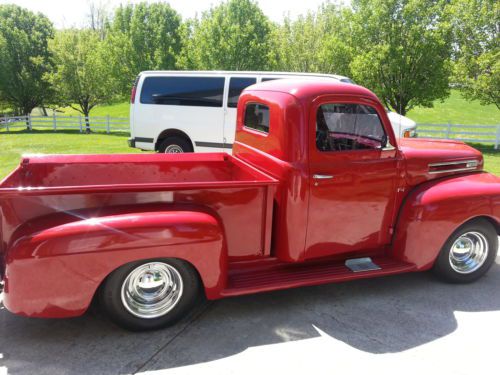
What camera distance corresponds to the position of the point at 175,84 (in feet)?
31.6

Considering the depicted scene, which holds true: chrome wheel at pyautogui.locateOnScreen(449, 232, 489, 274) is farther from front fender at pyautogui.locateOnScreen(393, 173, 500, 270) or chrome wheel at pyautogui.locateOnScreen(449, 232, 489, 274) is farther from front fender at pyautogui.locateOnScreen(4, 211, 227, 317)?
front fender at pyautogui.locateOnScreen(4, 211, 227, 317)

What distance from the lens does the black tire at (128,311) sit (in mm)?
3047

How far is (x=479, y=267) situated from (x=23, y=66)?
2961cm

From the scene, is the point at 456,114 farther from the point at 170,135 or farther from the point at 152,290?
the point at 152,290

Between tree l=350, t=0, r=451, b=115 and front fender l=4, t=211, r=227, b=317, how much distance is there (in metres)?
13.7

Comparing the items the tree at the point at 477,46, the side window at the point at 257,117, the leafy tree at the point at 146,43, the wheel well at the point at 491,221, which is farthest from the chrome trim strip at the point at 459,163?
the leafy tree at the point at 146,43

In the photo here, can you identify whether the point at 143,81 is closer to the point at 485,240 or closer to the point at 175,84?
the point at 175,84

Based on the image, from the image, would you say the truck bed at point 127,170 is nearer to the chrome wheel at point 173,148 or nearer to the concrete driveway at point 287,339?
the concrete driveway at point 287,339

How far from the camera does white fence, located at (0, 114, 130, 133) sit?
2247 cm

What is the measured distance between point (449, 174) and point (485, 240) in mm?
720

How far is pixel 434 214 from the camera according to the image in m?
3.80

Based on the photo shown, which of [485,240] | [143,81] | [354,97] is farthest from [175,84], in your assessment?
[485,240]

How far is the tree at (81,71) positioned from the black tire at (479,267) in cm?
2243

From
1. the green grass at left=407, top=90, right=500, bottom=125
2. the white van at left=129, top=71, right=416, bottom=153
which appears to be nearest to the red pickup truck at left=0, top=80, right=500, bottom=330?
the white van at left=129, top=71, right=416, bottom=153
